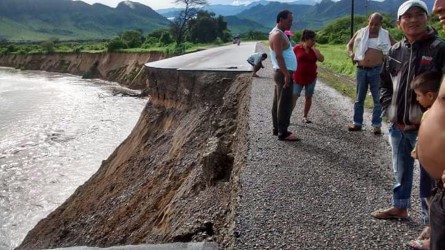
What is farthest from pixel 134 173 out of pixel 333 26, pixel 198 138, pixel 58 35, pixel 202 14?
pixel 58 35

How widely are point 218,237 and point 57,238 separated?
20.8ft

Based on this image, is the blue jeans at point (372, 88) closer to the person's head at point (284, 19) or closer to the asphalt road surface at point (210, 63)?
the person's head at point (284, 19)

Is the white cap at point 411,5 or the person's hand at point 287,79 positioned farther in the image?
the person's hand at point 287,79

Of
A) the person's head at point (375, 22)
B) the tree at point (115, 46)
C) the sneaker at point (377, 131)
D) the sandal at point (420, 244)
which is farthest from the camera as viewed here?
the tree at point (115, 46)

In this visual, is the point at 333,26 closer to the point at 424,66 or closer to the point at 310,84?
the point at 310,84

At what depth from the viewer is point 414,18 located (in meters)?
3.86

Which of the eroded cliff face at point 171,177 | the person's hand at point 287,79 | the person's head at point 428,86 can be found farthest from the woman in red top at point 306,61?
the person's head at point 428,86

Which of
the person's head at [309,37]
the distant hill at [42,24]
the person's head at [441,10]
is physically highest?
the distant hill at [42,24]

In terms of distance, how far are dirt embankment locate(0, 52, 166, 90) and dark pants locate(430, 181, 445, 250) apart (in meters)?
28.4

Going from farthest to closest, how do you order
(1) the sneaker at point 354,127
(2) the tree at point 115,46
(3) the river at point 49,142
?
(2) the tree at point 115,46, (3) the river at point 49,142, (1) the sneaker at point 354,127

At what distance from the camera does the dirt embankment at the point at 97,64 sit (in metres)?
42.7

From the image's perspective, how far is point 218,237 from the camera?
4.38m

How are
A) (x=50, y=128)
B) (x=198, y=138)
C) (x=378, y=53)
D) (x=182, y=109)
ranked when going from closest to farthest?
(x=378, y=53) → (x=198, y=138) → (x=182, y=109) → (x=50, y=128)

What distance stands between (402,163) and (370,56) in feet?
11.8
